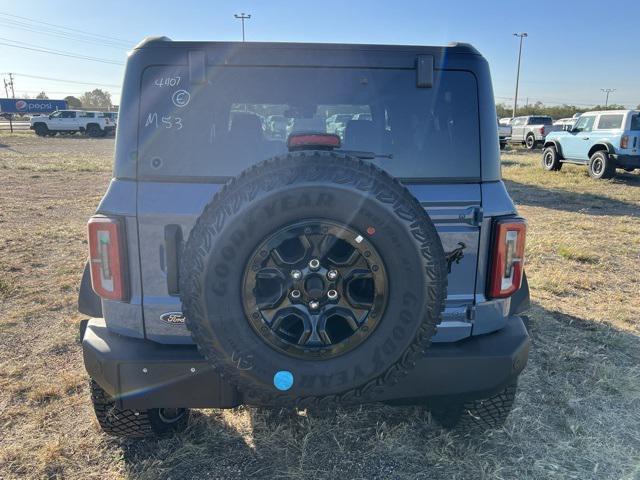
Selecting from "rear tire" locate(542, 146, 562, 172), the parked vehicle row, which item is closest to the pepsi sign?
"rear tire" locate(542, 146, 562, 172)

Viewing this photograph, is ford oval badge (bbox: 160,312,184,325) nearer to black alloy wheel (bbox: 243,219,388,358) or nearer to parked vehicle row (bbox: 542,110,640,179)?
black alloy wheel (bbox: 243,219,388,358)

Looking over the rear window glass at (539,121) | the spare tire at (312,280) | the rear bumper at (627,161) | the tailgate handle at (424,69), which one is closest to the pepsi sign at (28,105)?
the rear window glass at (539,121)

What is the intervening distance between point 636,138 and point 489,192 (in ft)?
44.9

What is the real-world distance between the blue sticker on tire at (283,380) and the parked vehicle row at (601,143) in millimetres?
14484

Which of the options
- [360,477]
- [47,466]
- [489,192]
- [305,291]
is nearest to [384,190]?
[305,291]

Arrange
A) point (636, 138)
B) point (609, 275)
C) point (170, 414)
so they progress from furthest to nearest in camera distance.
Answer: point (636, 138)
point (609, 275)
point (170, 414)

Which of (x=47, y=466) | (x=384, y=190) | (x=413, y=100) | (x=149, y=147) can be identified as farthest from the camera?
(x=47, y=466)

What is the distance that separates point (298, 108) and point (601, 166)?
47.6ft

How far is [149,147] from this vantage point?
2.10m

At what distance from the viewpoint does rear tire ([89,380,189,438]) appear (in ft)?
8.07

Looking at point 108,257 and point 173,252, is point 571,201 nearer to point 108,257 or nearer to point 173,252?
point 173,252

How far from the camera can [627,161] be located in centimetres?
1316

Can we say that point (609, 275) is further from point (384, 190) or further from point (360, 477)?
point (384, 190)

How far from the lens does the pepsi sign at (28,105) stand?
54.7 metres
